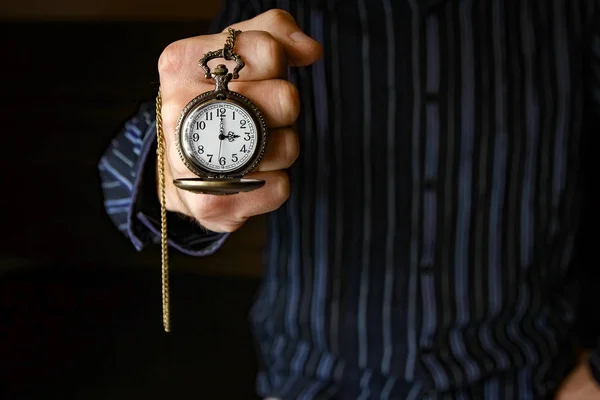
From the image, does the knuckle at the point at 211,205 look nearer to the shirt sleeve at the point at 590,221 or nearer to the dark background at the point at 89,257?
the shirt sleeve at the point at 590,221

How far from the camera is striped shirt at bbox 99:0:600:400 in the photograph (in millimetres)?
925

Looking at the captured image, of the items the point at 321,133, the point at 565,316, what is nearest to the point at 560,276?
the point at 565,316

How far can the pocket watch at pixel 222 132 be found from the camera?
65 centimetres

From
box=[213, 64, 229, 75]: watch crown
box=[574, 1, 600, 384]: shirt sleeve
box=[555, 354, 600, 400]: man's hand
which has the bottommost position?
box=[555, 354, 600, 400]: man's hand

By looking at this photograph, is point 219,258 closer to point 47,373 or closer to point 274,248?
point 47,373

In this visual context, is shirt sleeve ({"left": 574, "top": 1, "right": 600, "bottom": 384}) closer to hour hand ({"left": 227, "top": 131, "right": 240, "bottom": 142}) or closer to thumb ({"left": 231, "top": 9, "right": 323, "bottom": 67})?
thumb ({"left": 231, "top": 9, "right": 323, "bottom": 67})

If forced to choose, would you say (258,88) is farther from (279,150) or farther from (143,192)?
(143,192)

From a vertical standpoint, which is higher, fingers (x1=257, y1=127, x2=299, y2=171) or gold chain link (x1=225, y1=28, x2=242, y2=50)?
gold chain link (x1=225, y1=28, x2=242, y2=50)

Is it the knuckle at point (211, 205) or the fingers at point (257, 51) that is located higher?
the fingers at point (257, 51)

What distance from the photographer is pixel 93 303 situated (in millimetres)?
→ 1559

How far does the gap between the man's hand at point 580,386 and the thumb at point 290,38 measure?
0.64m

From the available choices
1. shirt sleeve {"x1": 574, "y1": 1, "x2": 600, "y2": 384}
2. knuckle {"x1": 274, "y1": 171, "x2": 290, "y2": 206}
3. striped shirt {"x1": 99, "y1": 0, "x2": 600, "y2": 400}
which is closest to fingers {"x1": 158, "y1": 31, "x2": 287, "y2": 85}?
knuckle {"x1": 274, "y1": 171, "x2": 290, "y2": 206}

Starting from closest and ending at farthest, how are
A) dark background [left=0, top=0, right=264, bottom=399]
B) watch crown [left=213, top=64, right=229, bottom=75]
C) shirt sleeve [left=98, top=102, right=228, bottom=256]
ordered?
watch crown [left=213, top=64, right=229, bottom=75] → shirt sleeve [left=98, top=102, right=228, bottom=256] → dark background [left=0, top=0, right=264, bottom=399]

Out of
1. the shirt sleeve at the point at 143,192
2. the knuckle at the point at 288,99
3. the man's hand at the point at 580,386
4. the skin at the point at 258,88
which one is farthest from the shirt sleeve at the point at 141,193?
the man's hand at the point at 580,386
